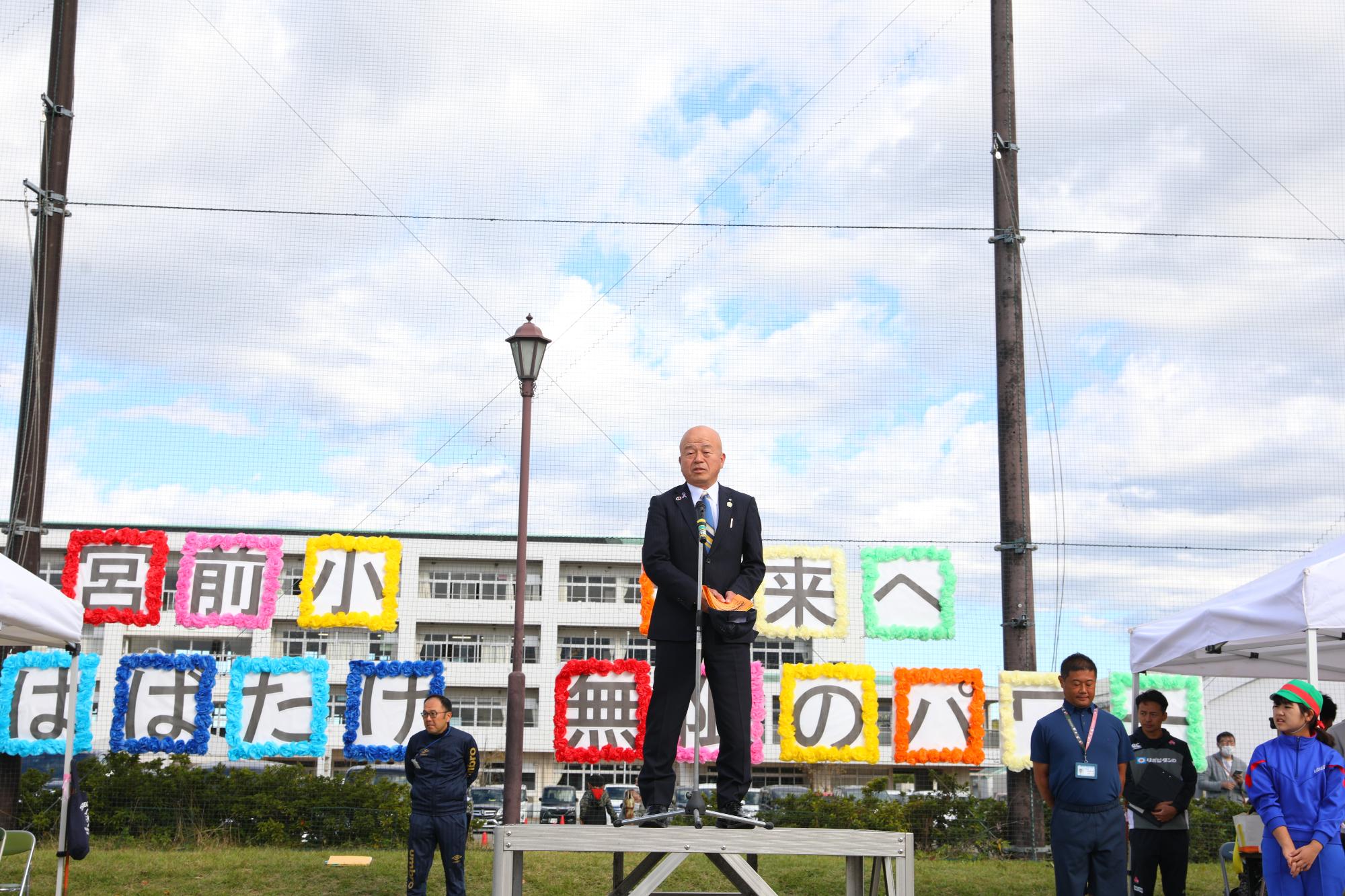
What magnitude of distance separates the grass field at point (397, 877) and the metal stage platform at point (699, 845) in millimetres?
4988

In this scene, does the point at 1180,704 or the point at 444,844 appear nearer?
the point at 444,844

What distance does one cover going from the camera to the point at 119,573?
446 inches

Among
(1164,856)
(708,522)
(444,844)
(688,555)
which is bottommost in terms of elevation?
(444,844)

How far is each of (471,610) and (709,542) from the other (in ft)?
162

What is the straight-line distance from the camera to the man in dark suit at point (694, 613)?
5.12 meters

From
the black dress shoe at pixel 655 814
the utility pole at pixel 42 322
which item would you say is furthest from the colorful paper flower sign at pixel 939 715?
the utility pole at pixel 42 322

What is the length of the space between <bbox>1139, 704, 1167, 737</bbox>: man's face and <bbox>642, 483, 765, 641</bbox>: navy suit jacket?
3662 millimetres

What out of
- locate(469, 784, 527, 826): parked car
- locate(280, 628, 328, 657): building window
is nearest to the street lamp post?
locate(469, 784, 527, 826): parked car

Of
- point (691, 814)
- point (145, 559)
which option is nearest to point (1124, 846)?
point (691, 814)

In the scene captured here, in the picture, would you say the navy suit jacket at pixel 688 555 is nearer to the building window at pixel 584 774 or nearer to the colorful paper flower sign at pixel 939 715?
the colorful paper flower sign at pixel 939 715

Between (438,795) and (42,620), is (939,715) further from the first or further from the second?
(42,620)

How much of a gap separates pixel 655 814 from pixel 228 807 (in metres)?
9.06

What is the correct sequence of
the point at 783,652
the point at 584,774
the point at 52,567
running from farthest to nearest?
1. the point at 52,567
2. the point at 584,774
3. the point at 783,652

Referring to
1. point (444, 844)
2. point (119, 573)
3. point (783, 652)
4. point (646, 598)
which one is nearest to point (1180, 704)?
point (646, 598)
